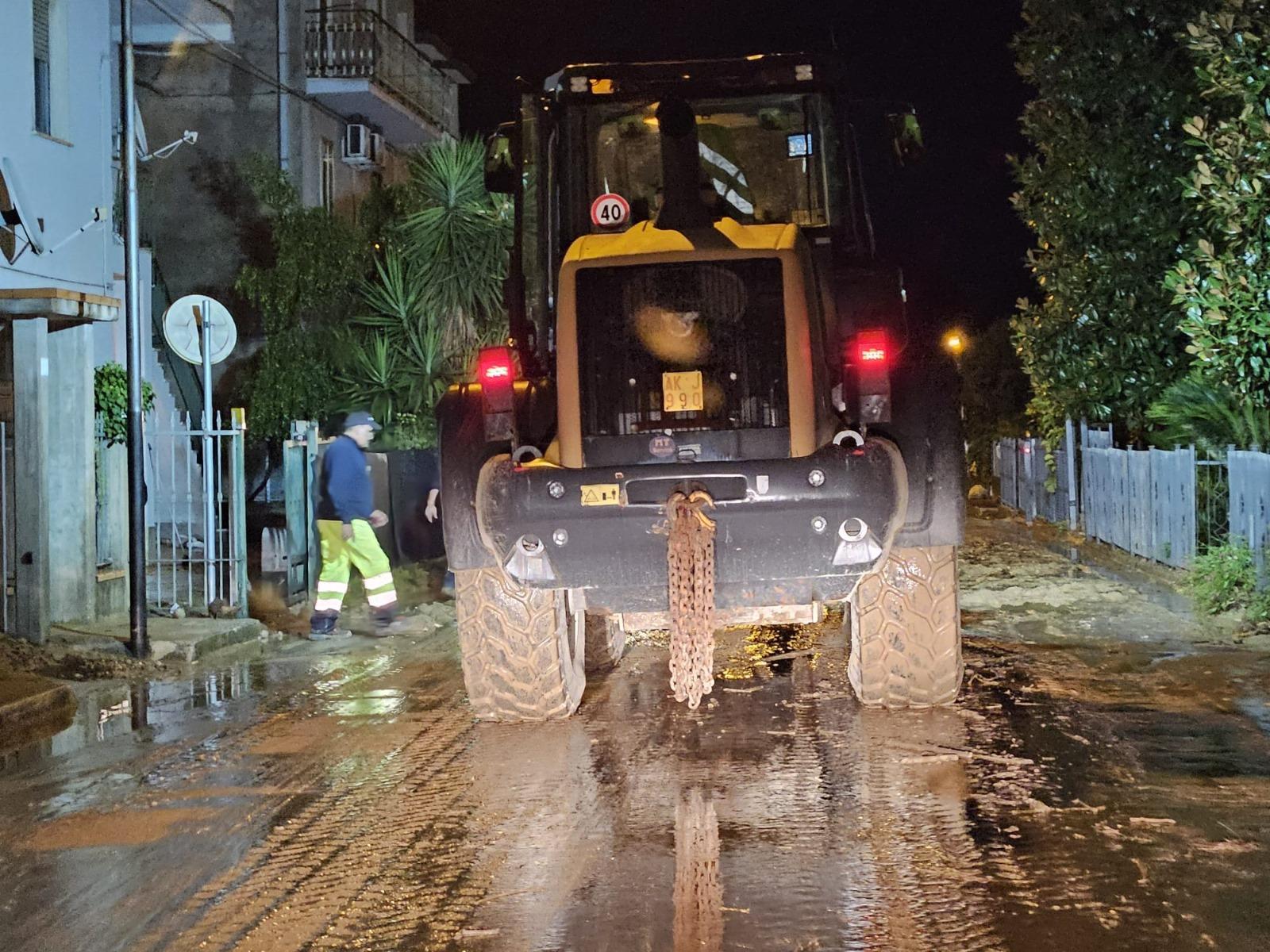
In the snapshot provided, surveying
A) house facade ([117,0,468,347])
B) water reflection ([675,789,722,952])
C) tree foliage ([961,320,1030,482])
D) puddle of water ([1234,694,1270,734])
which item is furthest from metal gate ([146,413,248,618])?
tree foliage ([961,320,1030,482])

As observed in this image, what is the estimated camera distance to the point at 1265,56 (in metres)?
12.8

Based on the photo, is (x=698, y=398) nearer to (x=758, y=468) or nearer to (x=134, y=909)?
(x=758, y=468)

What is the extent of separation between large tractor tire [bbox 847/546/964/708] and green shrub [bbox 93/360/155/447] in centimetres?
709

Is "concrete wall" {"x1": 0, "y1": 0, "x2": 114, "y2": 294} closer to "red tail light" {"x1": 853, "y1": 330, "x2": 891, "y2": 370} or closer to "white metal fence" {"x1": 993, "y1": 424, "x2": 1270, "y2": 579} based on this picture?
"red tail light" {"x1": 853, "y1": 330, "x2": 891, "y2": 370}

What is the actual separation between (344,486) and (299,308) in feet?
35.6

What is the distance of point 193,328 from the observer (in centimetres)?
1338

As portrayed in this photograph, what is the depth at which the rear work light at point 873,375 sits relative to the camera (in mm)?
7250

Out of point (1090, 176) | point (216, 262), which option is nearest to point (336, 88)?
point (216, 262)

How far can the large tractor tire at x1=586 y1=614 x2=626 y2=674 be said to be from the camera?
9531 mm

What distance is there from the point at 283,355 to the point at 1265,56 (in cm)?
1382

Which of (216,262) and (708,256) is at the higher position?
(216,262)

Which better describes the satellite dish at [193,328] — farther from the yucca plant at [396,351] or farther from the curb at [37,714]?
the yucca plant at [396,351]

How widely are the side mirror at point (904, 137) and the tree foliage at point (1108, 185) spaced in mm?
10021

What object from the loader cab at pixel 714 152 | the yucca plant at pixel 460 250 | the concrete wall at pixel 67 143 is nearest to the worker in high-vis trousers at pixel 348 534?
the loader cab at pixel 714 152
